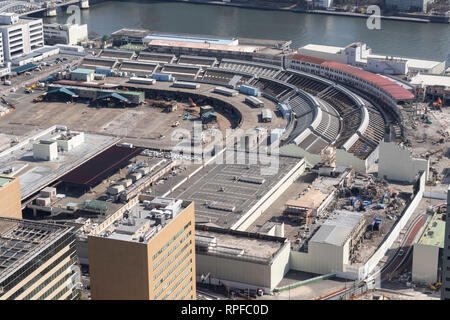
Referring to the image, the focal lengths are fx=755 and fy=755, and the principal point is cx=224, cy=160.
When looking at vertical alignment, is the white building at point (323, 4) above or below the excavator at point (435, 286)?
above

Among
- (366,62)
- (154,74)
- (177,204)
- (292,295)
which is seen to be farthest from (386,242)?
(154,74)

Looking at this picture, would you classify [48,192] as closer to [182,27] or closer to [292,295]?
[292,295]

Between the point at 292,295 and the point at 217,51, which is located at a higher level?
the point at 217,51

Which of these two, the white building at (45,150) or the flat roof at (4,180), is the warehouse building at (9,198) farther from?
the white building at (45,150)

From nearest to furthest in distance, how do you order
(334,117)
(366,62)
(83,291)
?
(83,291) → (334,117) → (366,62)

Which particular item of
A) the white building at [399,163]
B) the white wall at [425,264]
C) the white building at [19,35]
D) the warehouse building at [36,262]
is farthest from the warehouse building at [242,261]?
the white building at [19,35]
